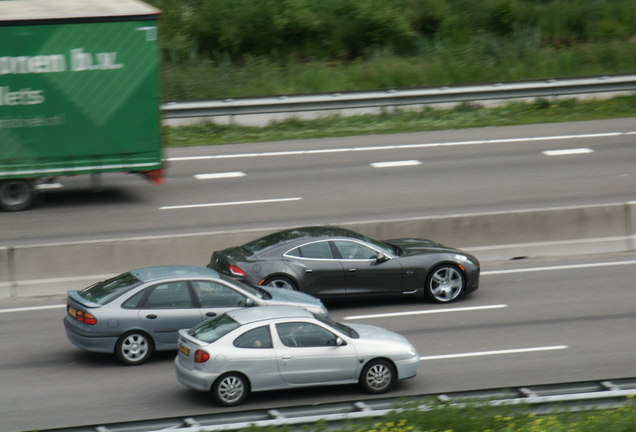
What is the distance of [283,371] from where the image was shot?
11914 millimetres

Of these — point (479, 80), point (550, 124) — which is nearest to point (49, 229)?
point (550, 124)

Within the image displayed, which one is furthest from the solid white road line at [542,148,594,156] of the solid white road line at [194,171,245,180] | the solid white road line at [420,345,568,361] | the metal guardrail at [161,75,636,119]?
the solid white road line at [420,345,568,361]

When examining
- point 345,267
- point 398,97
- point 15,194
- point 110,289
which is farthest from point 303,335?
point 398,97

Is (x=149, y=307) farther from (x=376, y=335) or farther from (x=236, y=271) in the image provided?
(x=376, y=335)

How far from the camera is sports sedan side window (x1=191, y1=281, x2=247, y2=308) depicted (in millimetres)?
13594

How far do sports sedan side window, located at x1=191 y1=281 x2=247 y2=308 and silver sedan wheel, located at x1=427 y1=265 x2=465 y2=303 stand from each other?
12.2 ft

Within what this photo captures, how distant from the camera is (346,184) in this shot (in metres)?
22.2

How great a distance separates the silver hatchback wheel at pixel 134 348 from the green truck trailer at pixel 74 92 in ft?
25.2

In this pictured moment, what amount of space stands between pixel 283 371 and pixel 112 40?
10387 mm

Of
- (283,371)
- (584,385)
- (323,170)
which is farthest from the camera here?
(323,170)

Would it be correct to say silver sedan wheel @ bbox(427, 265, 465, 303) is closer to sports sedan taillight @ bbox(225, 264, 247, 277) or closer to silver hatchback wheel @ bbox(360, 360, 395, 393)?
sports sedan taillight @ bbox(225, 264, 247, 277)

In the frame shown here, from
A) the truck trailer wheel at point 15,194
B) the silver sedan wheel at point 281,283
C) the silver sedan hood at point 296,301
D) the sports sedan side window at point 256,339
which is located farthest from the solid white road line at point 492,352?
the truck trailer wheel at point 15,194

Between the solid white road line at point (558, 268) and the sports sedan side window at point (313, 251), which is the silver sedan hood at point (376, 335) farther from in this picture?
the solid white road line at point (558, 268)

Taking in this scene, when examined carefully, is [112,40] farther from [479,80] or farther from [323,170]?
[479,80]
